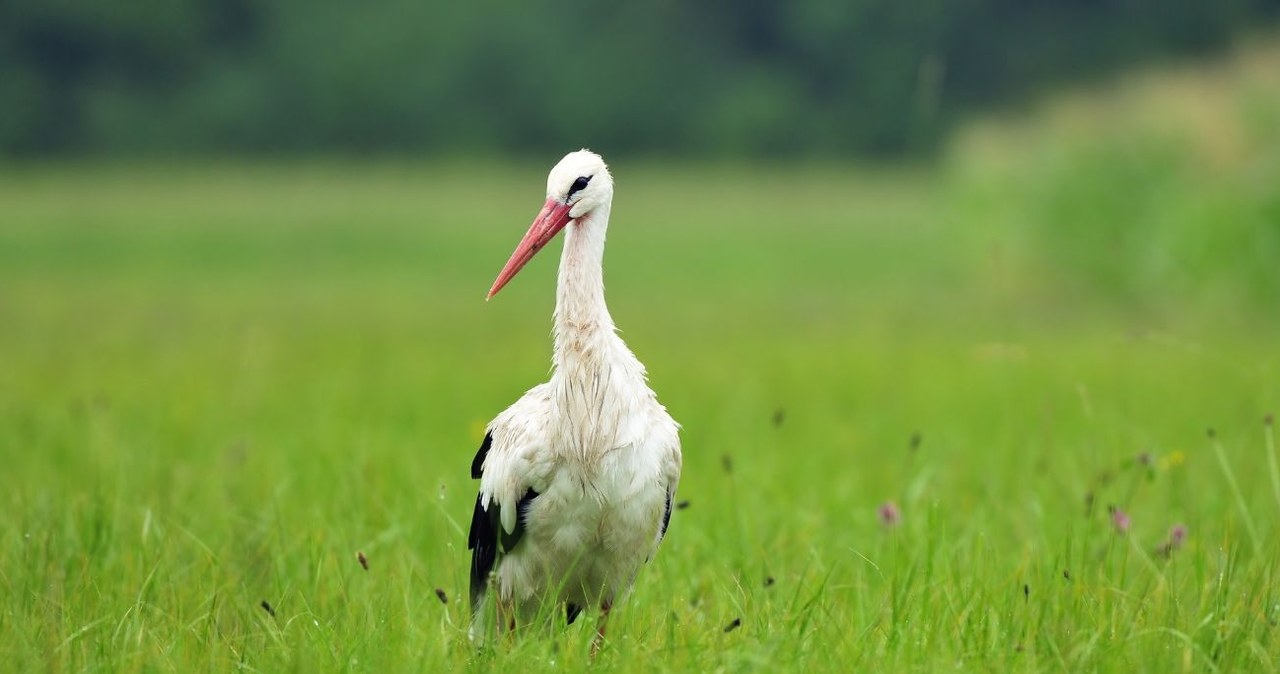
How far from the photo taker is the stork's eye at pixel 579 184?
384 centimetres

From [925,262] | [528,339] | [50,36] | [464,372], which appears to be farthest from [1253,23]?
[50,36]

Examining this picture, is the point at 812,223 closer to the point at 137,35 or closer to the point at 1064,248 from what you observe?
the point at 1064,248

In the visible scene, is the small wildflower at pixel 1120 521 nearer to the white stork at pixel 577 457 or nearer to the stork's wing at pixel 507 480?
the white stork at pixel 577 457

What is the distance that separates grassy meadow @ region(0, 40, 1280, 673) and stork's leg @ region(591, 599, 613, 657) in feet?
0.14

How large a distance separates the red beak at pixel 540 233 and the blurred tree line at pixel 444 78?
24.6 meters

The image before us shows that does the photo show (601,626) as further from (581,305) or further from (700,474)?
(700,474)

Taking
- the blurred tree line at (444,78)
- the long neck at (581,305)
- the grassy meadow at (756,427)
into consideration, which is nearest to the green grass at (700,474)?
the grassy meadow at (756,427)

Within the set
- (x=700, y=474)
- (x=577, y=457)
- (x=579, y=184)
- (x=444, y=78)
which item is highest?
(x=579, y=184)

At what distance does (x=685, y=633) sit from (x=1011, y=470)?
2819 mm

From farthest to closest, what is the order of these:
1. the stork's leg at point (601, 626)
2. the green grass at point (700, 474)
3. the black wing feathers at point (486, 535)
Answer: the black wing feathers at point (486, 535) → the stork's leg at point (601, 626) → the green grass at point (700, 474)

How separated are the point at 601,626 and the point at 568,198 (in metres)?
1.02

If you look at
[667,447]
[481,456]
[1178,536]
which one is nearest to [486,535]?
[481,456]

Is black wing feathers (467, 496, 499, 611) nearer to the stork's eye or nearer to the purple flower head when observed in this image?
the stork's eye

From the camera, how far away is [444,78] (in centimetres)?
3459
